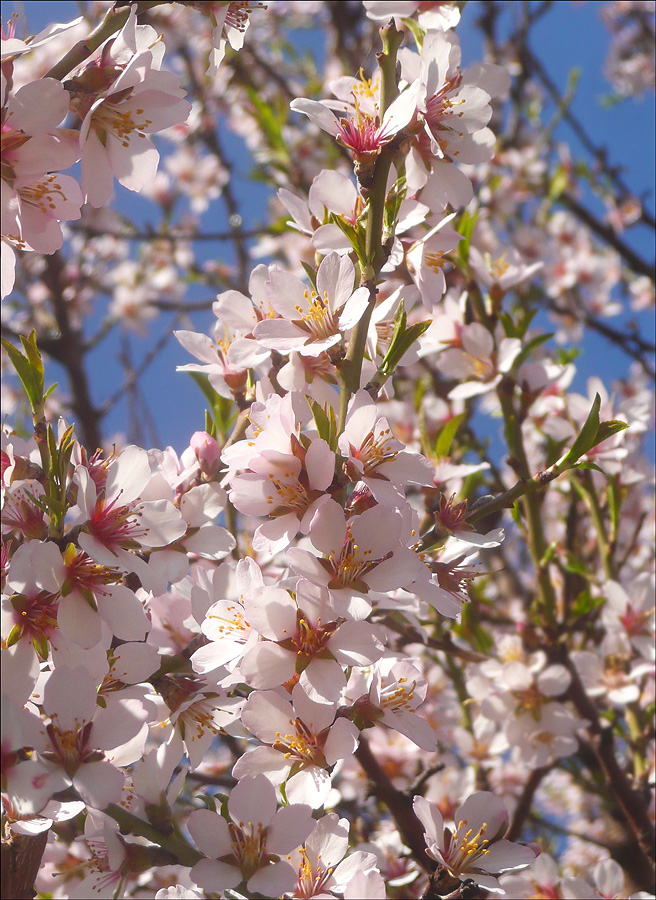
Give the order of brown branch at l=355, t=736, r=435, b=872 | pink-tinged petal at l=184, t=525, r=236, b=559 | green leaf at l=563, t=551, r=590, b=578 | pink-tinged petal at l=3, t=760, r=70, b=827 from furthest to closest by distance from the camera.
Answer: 1. green leaf at l=563, t=551, r=590, b=578
2. brown branch at l=355, t=736, r=435, b=872
3. pink-tinged petal at l=184, t=525, r=236, b=559
4. pink-tinged petal at l=3, t=760, r=70, b=827

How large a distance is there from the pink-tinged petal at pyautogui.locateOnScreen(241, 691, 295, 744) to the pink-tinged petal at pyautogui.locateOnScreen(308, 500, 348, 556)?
253mm

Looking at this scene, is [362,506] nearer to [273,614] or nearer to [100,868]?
[273,614]

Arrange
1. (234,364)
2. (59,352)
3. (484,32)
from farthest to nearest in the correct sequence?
(484,32) < (59,352) < (234,364)

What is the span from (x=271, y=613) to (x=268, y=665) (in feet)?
0.24

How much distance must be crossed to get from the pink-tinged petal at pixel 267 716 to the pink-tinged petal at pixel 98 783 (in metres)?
0.20

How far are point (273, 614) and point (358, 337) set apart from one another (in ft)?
1.47

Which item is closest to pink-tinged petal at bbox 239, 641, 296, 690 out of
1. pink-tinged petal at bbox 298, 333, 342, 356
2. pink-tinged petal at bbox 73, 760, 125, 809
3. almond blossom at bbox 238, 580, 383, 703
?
almond blossom at bbox 238, 580, 383, 703

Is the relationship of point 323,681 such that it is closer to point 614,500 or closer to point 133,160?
→ point 133,160

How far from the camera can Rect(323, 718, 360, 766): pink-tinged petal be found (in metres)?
1.18

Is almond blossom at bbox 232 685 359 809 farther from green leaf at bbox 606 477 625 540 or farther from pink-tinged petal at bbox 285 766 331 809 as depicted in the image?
green leaf at bbox 606 477 625 540

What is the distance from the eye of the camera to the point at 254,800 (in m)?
1.22

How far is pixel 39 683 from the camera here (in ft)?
4.03

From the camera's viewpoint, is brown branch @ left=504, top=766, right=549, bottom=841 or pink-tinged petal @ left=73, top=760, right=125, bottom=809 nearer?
pink-tinged petal @ left=73, top=760, right=125, bottom=809

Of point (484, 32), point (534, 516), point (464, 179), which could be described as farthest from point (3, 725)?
point (484, 32)
